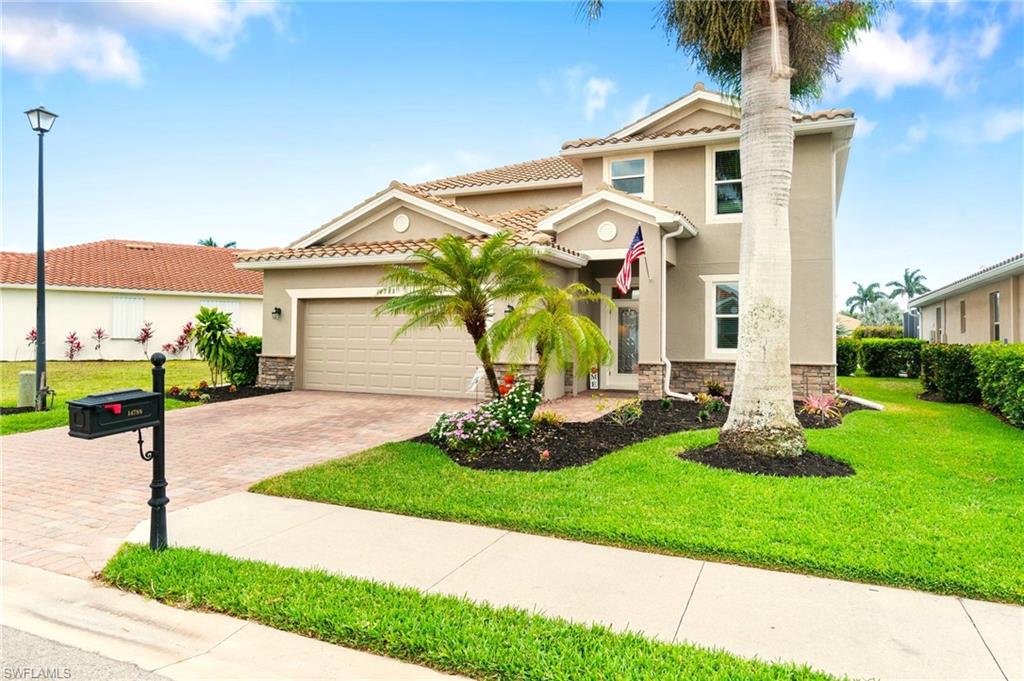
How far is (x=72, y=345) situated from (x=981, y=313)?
3343 cm

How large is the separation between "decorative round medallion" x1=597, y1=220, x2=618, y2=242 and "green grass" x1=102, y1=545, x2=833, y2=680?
34.9ft

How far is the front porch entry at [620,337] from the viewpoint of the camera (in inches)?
599

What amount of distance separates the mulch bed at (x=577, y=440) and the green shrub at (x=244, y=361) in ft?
Result: 29.4

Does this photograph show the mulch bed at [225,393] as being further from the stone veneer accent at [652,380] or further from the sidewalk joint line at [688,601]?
the sidewalk joint line at [688,601]

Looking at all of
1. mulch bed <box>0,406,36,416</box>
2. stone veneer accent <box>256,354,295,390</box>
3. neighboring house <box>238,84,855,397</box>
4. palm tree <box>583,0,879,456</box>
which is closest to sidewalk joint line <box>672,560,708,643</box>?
palm tree <box>583,0,879,456</box>

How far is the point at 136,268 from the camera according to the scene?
27.5 meters

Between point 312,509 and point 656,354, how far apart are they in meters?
8.78

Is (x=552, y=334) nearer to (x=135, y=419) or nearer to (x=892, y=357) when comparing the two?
(x=135, y=419)

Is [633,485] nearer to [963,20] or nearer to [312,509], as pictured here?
[312,509]

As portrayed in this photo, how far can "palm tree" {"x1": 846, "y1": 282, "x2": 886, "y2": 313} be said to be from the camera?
6456 cm

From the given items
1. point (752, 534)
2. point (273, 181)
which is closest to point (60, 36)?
point (273, 181)

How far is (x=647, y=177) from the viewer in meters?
15.0

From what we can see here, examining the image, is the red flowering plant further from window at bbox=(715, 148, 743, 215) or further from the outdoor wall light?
window at bbox=(715, 148, 743, 215)

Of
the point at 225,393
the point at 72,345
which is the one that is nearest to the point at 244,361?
the point at 225,393
